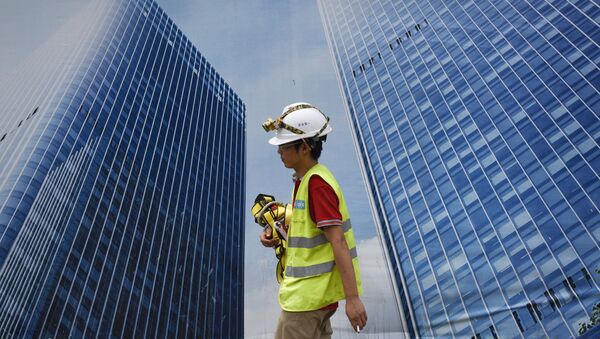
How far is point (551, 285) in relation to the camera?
31844 millimetres

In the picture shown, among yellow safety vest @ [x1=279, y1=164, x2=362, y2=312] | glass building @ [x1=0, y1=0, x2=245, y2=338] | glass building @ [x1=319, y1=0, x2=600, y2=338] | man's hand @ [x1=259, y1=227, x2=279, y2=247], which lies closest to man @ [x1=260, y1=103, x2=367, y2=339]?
yellow safety vest @ [x1=279, y1=164, x2=362, y2=312]

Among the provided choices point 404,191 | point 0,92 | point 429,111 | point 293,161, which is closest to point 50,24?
point 293,161

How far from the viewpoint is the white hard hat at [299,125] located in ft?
9.52

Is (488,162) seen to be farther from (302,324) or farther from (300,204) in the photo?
(302,324)

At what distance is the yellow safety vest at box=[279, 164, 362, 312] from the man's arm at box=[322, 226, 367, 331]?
143mm

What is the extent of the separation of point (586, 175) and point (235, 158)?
199 feet

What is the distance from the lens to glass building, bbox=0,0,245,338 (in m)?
41.3

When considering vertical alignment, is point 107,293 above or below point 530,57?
below

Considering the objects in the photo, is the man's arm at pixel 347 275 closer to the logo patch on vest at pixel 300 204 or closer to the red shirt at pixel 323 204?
the red shirt at pixel 323 204

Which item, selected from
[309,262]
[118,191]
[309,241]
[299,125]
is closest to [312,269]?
[309,262]

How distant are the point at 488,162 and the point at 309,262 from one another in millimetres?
42037

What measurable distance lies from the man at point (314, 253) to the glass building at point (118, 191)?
4285 cm

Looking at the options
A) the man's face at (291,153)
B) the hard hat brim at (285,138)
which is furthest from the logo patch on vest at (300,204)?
the hard hat brim at (285,138)

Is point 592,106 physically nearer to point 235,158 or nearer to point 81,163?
point 81,163
